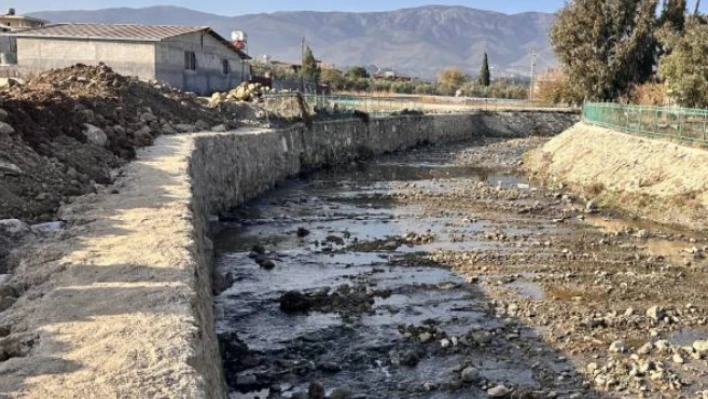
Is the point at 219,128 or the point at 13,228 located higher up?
the point at 219,128

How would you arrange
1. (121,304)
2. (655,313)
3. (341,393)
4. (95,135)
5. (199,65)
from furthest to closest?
(199,65), (95,135), (655,313), (341,393), (121,304)

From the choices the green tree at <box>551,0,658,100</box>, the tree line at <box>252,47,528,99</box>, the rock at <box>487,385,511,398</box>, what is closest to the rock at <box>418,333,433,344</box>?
the rock at <box>487,385,511,398</box>

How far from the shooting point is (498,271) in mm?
15078

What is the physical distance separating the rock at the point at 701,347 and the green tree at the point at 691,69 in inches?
825

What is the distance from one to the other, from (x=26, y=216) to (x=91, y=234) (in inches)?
67.0

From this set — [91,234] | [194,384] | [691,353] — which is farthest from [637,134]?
[194,384]

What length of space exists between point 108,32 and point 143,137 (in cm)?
2181

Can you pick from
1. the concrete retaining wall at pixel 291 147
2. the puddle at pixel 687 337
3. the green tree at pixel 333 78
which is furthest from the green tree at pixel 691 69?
the green tree at pixel 333 78

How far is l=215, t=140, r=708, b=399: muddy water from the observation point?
951 centimetres

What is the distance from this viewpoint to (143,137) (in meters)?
20.3

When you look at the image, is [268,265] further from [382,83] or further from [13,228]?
[382,83]

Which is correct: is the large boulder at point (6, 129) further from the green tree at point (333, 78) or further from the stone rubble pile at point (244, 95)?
the green tree at point (333, 78)

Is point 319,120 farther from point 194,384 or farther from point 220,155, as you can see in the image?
point 194,384

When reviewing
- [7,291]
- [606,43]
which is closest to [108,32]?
[606,43]
